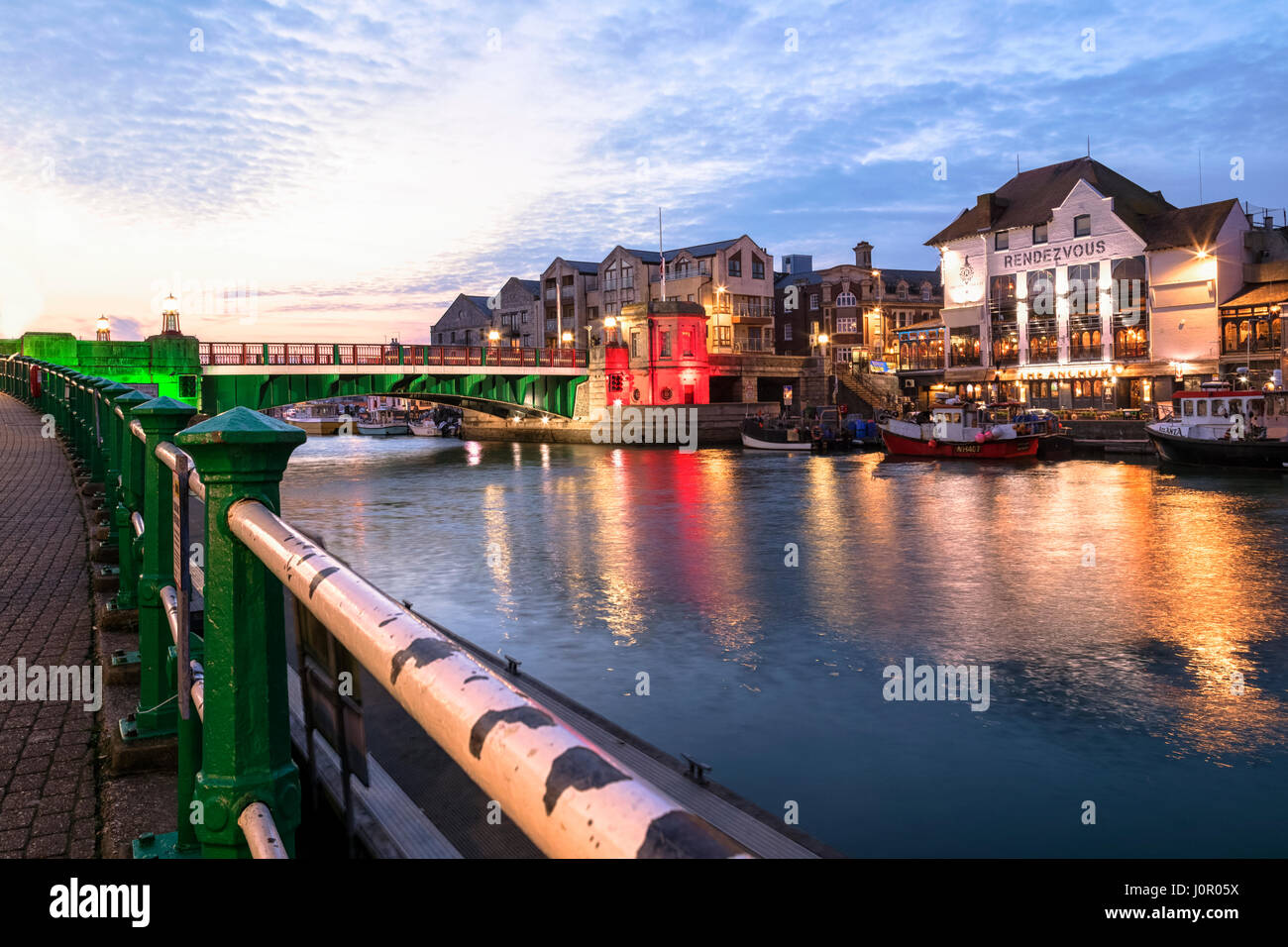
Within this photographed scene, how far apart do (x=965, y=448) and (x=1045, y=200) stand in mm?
19190

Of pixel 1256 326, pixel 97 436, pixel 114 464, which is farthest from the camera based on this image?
pixel 1256 326

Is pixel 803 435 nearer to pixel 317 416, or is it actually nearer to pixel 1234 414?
pixel 1234 414

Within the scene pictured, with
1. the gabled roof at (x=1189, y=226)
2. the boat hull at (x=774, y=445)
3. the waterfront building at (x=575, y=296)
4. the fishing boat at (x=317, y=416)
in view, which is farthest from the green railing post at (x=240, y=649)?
the fishing boat at (x=317, y=416)

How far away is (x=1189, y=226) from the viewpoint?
54219 mm

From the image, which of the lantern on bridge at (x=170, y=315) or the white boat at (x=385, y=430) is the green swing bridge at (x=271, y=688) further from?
the white boat at (x=385, y=430)

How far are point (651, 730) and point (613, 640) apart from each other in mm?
4266

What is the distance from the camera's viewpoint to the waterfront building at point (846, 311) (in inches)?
3223

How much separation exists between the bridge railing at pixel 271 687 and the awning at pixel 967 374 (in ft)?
208

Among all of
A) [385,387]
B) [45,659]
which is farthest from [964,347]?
[45,659]

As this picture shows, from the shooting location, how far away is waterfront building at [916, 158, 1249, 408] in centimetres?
5344

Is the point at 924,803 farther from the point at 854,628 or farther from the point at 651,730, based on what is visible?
the point at 854,628

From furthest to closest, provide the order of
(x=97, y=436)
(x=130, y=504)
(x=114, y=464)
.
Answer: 1. (x=97, y=436)
2. (x=114, y=464)
3. (x=130, y=504)

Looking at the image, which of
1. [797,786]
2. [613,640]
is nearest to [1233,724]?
[797,786]

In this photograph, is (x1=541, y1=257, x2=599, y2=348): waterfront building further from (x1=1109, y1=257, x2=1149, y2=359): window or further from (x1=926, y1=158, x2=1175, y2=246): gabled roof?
(x1=1109, y1=257, x2=1149, y2=359): window
